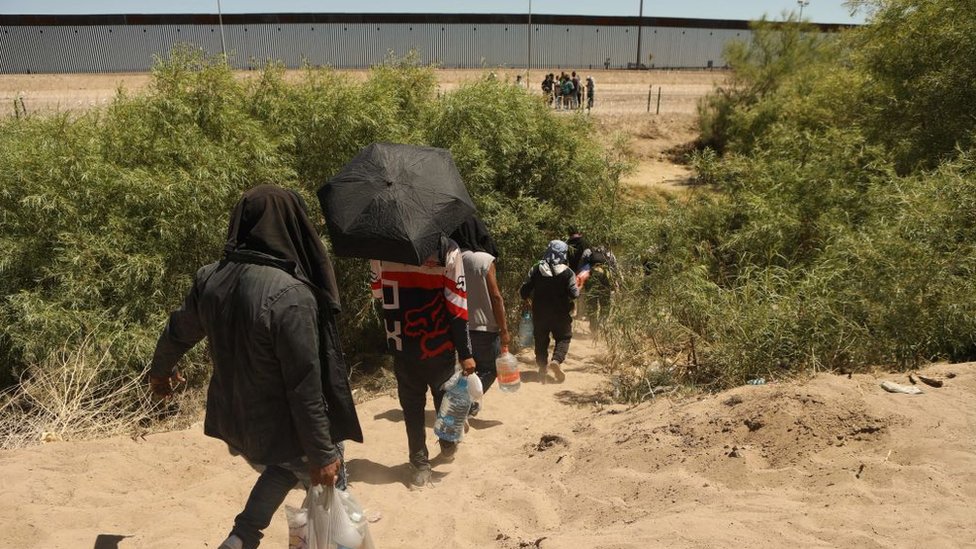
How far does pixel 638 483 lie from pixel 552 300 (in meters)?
2.94

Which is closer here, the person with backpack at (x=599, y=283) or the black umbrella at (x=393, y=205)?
the black umbrella at (x=393, y=205)

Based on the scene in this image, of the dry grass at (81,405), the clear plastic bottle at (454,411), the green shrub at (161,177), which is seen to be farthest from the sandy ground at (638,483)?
the green shrub at (161,177)

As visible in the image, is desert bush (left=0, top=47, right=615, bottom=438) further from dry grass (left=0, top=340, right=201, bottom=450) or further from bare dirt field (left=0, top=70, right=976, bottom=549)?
bare dirt field (left=0, top=70, right=976, bottom=549)

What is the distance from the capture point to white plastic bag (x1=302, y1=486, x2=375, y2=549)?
2.93 meters

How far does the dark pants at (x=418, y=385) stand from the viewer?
4152 mm

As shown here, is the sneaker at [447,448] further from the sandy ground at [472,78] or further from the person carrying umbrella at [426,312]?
the sandy ground at [472,78]

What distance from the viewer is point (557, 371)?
22.0ft

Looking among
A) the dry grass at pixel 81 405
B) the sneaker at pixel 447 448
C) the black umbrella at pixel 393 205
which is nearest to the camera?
the black umbrella at pixel 393 205

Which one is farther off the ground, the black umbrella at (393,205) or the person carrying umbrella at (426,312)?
the black umbrella at (393,205)

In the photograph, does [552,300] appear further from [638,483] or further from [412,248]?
[412,248]

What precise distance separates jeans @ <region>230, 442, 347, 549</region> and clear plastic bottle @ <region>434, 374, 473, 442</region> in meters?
1.41

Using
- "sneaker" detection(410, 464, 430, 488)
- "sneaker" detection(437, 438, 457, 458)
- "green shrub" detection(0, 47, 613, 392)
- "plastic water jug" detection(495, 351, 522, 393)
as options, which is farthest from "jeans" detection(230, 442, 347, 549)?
"green shrub" detection(0, 47, 613, 392)

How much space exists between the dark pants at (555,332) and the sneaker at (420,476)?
257cm

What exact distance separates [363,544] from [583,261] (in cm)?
449
